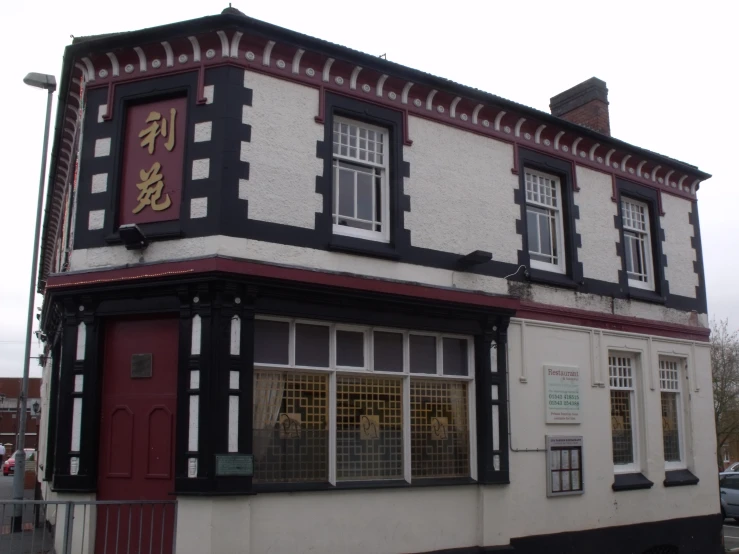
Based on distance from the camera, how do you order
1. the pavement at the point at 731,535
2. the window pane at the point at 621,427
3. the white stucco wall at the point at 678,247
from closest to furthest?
the window pane at the point at 621,427
the white stucco wall at the point at 678,247
the pavement at the point at 731,535

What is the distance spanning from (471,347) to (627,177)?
5.80m

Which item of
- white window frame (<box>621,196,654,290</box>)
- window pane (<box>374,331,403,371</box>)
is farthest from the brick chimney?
window pane (<box>374,331,403,371</box>)

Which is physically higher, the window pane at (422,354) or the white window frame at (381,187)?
the white window frame at (381,187)

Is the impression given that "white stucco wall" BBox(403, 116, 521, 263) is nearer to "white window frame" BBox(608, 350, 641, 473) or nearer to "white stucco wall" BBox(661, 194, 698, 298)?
"white window frame" BBox(608, 350, 641, 473)

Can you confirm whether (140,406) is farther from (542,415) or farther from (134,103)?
(542,415)

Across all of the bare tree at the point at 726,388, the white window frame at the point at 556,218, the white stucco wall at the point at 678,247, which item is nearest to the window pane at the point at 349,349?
the white window frame at the point at 556,218

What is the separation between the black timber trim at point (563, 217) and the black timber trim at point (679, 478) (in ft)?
13.9

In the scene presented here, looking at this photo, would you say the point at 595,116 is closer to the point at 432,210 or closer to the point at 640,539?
the point at 432,210

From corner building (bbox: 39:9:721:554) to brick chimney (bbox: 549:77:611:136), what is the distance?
2.67m

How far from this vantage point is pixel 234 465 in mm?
9250

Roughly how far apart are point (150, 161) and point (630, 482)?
9.91m

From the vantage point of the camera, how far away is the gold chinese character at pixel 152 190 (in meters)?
10.2

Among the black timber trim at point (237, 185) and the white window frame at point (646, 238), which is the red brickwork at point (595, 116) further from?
the black timber trim at point (237, 185)

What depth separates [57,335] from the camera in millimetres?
13234
